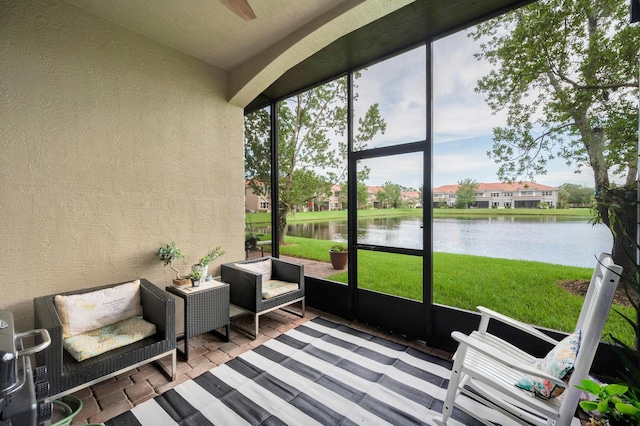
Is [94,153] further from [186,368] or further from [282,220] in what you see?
[282,220]

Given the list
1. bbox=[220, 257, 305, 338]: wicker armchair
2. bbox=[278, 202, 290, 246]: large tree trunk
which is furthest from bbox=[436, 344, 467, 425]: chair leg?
bbox=[278, 202, 290, 246]: large tree trunk

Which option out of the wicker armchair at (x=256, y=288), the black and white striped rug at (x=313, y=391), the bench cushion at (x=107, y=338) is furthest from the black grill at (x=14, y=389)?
the wicker armchair at (x=256, y=288)

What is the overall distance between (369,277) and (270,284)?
1.25 meters

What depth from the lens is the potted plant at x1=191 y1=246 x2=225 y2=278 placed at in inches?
111

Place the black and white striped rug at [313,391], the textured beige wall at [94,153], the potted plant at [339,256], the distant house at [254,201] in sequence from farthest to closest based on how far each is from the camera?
the distant house at [254,201]
the potted plant at [339,256]
the textured beige wall at [94,153]
the black and white striped rug at [313,391]

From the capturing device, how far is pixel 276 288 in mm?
3240

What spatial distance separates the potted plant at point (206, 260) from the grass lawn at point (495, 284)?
1762mm

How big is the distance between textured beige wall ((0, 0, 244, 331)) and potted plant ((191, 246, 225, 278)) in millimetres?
110

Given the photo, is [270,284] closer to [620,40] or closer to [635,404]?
[635,404]

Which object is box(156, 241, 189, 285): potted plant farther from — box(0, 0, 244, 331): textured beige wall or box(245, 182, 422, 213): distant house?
box(245, 182, 422, 213): distant house

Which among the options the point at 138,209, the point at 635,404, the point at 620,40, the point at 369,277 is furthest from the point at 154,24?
the point at 635,404

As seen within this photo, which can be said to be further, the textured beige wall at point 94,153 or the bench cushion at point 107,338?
the textured beige wall at point 94,153

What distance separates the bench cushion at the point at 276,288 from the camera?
10.2 ft

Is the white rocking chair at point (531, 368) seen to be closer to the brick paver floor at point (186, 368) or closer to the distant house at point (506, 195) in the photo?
the distant house at point (506, 195)
